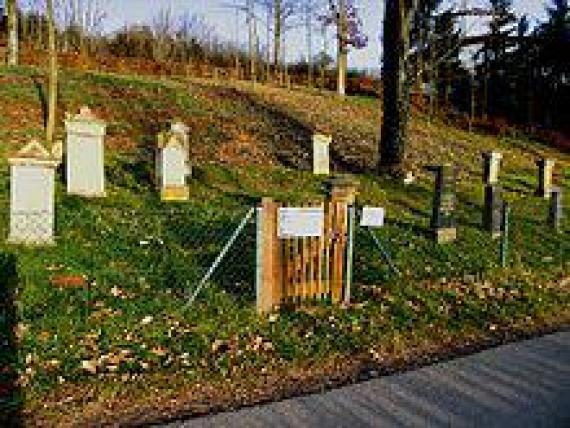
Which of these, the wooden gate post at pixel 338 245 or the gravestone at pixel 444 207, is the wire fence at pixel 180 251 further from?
the wooden gate post at pixel 338 245

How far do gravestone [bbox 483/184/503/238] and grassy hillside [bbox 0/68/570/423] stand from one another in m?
0.41

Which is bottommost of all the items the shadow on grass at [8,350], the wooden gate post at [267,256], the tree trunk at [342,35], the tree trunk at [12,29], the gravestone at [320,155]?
the shadow on grass at [8,350]

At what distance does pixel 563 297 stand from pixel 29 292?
7367mm

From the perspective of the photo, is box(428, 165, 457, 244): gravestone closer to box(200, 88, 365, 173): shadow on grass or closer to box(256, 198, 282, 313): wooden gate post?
box(256, 198, 282, 313): wooden gate post

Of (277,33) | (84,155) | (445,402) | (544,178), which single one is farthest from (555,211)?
(277,33)

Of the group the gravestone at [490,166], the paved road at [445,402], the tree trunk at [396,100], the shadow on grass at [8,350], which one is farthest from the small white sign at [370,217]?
the gravestone at [490,166]

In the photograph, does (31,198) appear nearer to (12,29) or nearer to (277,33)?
(12,29)

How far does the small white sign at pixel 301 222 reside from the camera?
8.28m

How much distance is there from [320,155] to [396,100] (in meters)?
2.47

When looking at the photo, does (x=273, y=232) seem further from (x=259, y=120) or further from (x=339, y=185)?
(x=259, y=120)

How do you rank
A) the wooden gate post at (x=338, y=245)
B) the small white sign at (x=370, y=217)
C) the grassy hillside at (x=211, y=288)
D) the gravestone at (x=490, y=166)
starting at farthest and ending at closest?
the gravestone at (x=490, y=166)
the small white sign at (x=370, y=217)
the wooden gate post at (x=338, y=245)
the grassy hillside at (x=211, y=288)

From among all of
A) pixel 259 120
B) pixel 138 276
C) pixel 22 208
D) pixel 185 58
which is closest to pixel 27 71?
pixel 259 120

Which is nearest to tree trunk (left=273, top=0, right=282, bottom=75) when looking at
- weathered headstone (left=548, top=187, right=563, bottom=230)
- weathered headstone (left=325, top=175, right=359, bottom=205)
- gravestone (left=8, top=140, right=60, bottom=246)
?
weathered headstone (left=548, top=187, right=563, bottom=230)

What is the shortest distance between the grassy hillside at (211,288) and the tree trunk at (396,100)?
907 mm
